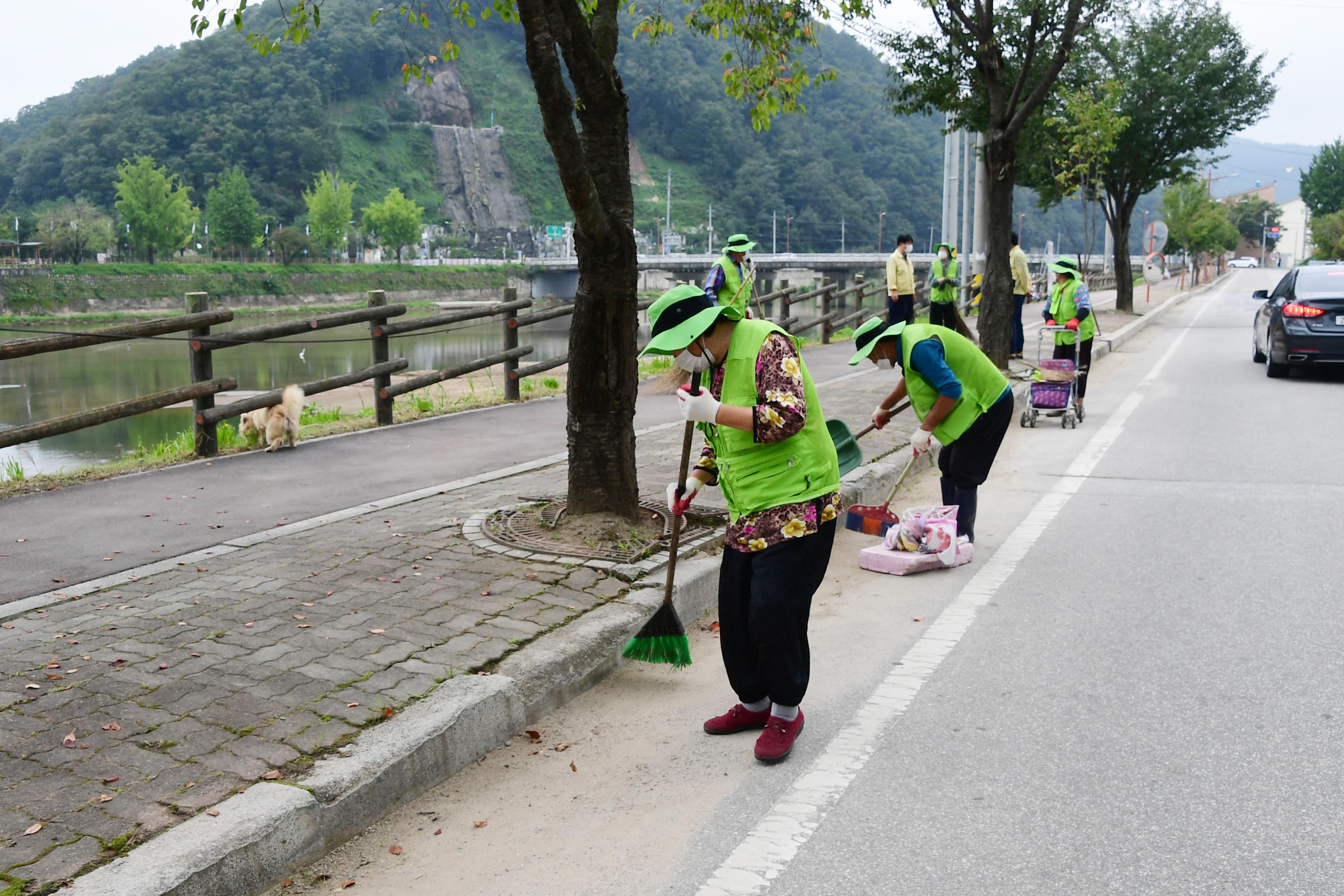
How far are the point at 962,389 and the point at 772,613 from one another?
2.95 meters

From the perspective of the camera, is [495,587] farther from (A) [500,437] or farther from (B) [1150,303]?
(B) [1150,303]

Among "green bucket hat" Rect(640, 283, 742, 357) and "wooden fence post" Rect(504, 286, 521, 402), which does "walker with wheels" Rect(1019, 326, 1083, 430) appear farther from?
"green bucket hat" Rect(640, 283, 742, 357)

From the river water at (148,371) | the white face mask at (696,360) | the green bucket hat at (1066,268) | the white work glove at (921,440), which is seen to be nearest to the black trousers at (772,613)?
the white face mask at (696,360)

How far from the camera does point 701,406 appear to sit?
3.66m

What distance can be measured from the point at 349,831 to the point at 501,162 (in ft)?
506

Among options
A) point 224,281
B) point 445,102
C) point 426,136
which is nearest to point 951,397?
point 224,281

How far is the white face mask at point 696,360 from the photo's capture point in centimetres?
382

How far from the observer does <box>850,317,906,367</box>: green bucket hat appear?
5.98m

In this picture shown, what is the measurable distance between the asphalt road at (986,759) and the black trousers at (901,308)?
10465 mm

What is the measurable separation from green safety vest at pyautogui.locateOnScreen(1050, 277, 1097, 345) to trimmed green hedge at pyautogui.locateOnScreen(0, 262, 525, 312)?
5748 centimetres

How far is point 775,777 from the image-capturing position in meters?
3.82

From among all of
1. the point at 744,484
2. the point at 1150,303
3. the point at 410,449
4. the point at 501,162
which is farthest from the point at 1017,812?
the point at 501,162

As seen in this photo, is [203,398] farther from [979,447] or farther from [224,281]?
[224,281]

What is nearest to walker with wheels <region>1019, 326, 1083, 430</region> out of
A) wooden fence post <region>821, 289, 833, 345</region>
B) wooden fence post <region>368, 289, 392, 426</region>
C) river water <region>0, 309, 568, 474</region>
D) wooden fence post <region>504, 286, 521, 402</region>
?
wooden fence post <region>504, 286, 521, 402</region>
